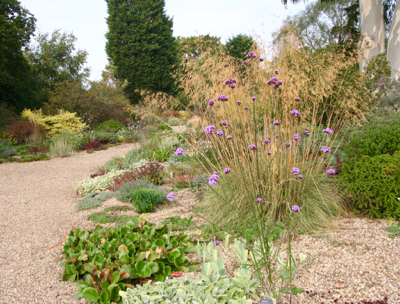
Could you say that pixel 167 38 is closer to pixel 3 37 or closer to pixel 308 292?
pixel 3 37

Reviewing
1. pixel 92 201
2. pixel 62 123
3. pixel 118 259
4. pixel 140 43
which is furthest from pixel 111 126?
pixel 118 259

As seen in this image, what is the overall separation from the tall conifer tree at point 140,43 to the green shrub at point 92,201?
13.8 m

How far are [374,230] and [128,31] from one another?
1803 cm

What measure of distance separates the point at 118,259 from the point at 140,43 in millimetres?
17339

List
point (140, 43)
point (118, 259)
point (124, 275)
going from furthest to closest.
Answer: point (140, 43)
point (118, 259)
point (124, 275)

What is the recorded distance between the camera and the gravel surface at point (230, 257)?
1742 mm

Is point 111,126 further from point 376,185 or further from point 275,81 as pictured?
point 275,81

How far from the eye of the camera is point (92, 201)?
410 cm

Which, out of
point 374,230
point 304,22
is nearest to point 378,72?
point 374,230

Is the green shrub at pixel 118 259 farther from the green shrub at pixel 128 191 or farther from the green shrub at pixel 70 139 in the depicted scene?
the green shrub at pixel 70 139

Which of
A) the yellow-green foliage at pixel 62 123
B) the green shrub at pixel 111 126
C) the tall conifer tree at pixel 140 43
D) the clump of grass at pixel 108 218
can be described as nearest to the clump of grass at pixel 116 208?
the clump of grass at pixel 108 218

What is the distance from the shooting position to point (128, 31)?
1770 centimetres

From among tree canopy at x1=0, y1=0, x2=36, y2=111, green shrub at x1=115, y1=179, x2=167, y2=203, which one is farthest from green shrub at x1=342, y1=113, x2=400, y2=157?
tree canopy at x1=0, y1=0, x2=36, y2=111

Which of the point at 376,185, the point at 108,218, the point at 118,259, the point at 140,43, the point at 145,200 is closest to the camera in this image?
the point at 118,259
